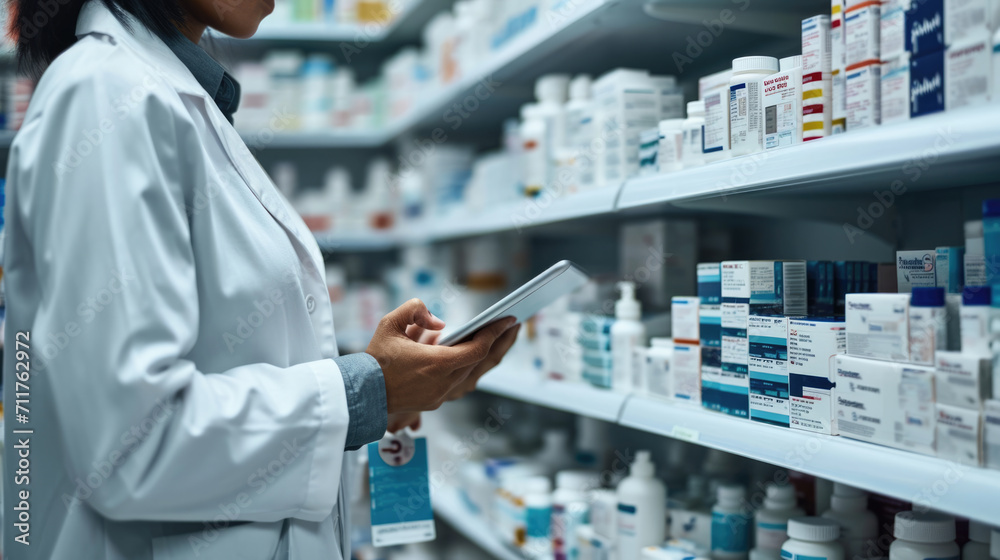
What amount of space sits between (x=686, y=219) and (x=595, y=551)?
31.5 inches

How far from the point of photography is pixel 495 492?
6.83ft

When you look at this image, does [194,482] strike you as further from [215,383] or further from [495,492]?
[495,492]

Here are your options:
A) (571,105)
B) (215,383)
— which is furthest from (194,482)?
(571,105)

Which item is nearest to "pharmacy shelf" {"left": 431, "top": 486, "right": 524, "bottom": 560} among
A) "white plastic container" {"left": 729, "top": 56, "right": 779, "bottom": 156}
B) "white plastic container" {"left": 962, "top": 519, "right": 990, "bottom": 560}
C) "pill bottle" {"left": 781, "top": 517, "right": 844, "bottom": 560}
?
"pill bottle" {"left": 781, "top": 517, "right": 844, "bottom": 560}

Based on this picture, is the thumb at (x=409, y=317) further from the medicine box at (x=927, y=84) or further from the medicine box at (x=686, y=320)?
the medicine box at (x=927, y=84)

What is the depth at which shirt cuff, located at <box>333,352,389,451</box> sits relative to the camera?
964 mm

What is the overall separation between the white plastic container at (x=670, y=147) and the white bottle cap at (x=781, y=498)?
0.58 m

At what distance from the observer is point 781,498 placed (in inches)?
49.3

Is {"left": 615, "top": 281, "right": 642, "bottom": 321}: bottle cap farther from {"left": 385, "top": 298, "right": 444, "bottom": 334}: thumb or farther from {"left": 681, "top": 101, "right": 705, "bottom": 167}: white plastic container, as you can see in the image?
{"left": 385, "top": 298, "right": 444, "bottom": 334}: thumb

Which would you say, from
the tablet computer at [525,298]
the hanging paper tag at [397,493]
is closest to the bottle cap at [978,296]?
the tablet computer at [525,298]

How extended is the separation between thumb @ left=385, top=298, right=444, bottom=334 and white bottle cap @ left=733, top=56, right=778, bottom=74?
602 millimetres

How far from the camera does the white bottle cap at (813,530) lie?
108 cm

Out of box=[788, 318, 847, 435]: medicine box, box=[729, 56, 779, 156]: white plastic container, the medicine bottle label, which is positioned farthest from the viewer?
the medicine bottle label

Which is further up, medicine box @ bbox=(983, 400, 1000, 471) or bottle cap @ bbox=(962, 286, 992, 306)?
bottle cap @ bbox=(962, 286, 992, 306)
